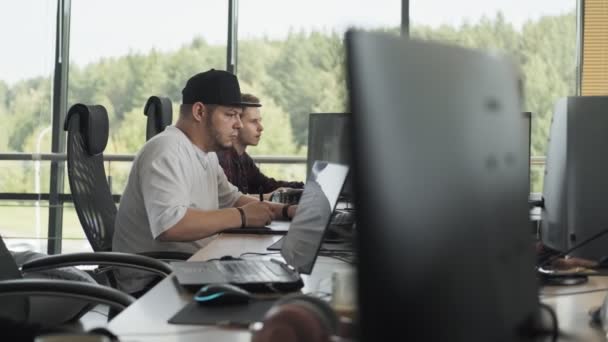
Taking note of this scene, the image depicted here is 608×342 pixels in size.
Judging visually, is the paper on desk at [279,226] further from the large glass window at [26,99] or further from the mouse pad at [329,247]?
the large glass window at [26,99]

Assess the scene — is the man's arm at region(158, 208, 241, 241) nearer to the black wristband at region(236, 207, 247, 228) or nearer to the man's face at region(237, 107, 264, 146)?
the black wristband at region(236, 207, 247, 228)

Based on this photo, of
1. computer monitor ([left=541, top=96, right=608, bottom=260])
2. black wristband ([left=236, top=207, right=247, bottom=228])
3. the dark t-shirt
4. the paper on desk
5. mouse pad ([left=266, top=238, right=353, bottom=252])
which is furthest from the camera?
the dark t-shirt

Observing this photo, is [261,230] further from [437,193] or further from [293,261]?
[437,193]

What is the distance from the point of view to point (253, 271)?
2.12m

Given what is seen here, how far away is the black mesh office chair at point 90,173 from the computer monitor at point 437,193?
7.15 feet

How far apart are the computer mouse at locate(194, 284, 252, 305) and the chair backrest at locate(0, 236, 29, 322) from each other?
67 centimetres

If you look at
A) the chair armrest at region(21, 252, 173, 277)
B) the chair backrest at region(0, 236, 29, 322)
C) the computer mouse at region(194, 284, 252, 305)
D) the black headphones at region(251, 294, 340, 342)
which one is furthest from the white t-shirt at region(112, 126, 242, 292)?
the black headphones at region(251, 294, 340, 342)

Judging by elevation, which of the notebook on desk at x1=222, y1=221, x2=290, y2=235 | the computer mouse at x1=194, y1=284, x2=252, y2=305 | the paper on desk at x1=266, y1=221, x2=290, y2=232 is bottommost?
the computer mouse at x1=194, y1=284, x2=252, y2=305

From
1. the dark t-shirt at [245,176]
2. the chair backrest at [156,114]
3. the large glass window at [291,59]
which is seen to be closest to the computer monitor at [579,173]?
the chair backrest at [156,114]

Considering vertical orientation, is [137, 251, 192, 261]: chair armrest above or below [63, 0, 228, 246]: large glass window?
below

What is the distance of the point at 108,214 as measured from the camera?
3.47 metres

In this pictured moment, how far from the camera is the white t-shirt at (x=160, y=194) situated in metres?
2.98

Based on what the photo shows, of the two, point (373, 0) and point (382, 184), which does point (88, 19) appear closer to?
point (373, 0)

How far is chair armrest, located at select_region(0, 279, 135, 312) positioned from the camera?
6.57 feet
